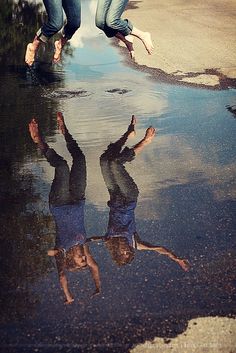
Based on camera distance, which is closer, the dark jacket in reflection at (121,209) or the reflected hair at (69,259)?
the reflected hair at (69,259)

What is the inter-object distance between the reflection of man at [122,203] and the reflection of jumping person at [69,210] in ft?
0.48

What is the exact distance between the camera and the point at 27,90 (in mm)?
5707

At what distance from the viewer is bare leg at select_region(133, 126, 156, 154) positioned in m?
4.13

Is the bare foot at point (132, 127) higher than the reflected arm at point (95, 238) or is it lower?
lower

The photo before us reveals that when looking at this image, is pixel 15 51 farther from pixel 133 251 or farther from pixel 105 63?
pixel 133 251

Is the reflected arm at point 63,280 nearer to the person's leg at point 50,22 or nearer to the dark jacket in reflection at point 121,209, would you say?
the dark jacket in reflection at point 121,209

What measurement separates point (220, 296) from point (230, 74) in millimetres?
4706

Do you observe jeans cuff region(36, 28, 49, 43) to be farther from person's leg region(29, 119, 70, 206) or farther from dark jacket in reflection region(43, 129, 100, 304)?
dark jacket in reflection region(43, 129, 100, 304)

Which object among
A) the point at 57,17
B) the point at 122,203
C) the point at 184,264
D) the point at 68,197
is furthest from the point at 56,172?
the point at 57,17

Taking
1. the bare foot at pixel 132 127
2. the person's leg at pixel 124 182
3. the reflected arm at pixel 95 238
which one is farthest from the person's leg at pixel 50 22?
the reflected arm at pixel 95 238

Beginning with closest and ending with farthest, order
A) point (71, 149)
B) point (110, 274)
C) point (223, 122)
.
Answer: point (110, 274)
point (71, 149)
point (223, 122)

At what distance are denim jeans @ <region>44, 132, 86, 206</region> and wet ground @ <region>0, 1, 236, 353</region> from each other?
59 mm

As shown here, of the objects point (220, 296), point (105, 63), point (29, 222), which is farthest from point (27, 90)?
point (220, 296)

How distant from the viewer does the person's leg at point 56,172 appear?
3309 mm
